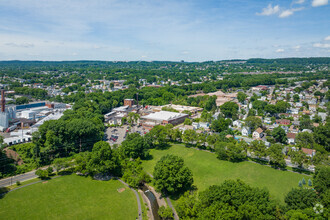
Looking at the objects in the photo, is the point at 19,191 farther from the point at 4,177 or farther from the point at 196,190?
the point at 196,190

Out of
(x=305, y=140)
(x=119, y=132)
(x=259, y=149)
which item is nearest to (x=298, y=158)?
(x=259, y=149)

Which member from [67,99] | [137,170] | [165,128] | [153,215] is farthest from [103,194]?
[67,99]

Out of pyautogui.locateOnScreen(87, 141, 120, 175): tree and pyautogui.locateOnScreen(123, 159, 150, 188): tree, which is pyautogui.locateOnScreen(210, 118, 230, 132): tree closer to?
pyautogui.locateOnScreen(123, 159, 150, 188): tree

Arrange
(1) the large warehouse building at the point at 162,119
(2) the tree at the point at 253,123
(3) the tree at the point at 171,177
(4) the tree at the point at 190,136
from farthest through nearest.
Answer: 1. (1) the large warehouse building at the point at 162,119
2. (2) the tree at the point at 253,123
3. (4) the tree at the point at 190,136
4. (3) the tree at the point at 171,177

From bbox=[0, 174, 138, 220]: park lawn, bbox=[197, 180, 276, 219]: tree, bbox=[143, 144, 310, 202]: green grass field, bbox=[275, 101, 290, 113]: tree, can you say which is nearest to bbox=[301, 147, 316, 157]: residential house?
bbox=[143, 144, 310, 202]: green grass field

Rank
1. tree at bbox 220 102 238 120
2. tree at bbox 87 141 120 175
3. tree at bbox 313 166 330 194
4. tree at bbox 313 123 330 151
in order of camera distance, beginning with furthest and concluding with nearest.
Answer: tree at bbox 220 102 238 120 < tree at bbox 313 123 330 151 < tree at bbox 87 141 120 175 < tree at bbox 313 166 330 194

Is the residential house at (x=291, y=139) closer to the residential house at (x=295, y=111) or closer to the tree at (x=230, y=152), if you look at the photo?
the tree at (x=230, y=152)

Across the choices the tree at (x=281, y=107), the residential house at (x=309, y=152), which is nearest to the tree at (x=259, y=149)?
the residential house at (x=309, y=152)
